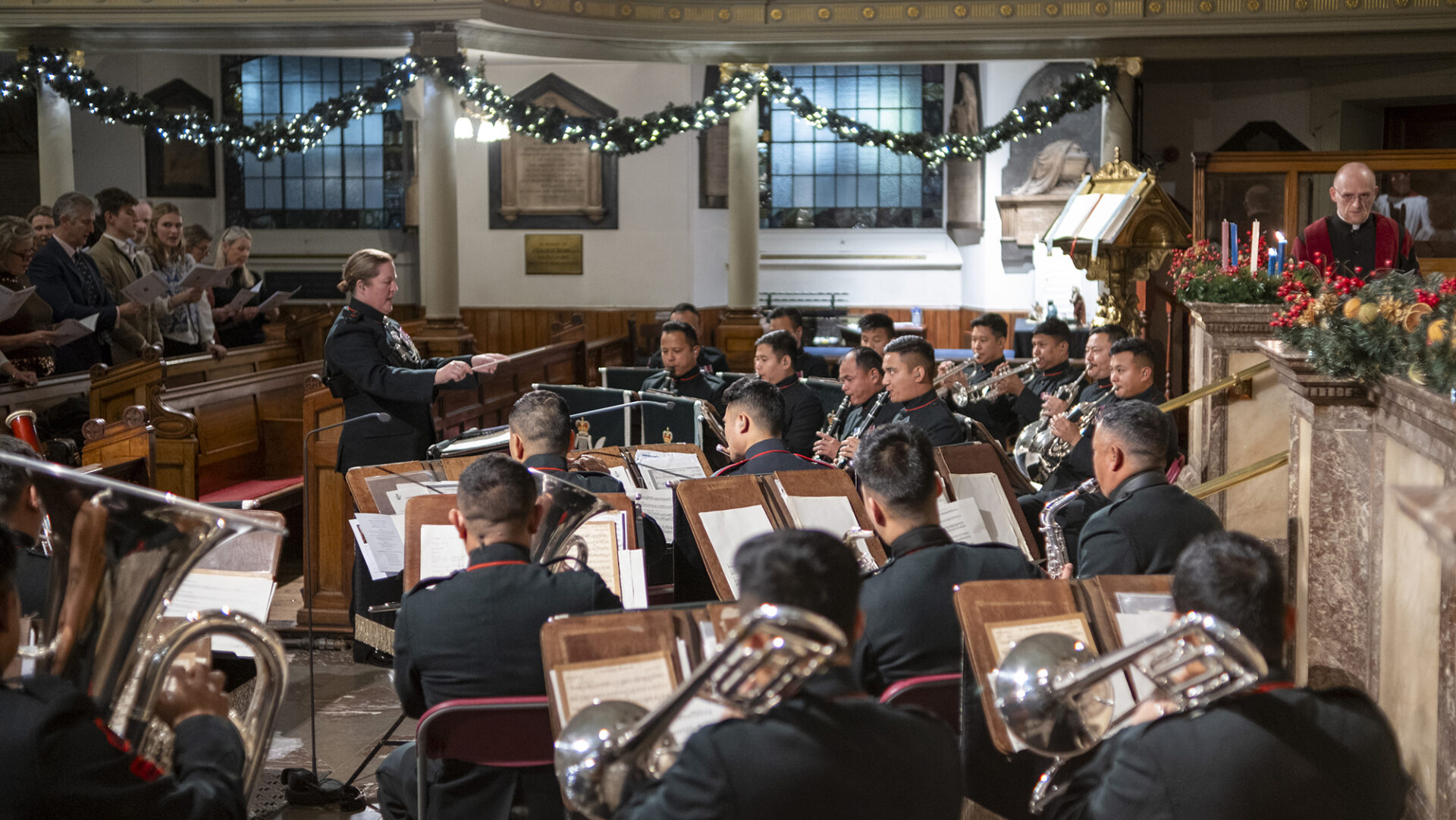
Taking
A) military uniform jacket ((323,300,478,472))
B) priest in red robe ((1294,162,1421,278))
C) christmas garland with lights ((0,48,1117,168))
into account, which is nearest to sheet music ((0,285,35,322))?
military uniform jacket ((323,300,478,472))

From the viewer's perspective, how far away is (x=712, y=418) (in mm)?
6438

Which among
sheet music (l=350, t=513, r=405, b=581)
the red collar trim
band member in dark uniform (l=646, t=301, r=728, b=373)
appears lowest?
sheet music (l=350, t=513, r=405, b=581)

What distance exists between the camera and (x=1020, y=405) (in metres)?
6.97

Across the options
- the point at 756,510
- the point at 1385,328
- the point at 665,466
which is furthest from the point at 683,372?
the point at 1385,328

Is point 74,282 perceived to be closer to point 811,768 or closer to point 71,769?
point 71,769

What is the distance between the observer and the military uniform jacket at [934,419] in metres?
5.52

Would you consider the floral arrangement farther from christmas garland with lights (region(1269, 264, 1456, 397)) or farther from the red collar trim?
the red collar trim

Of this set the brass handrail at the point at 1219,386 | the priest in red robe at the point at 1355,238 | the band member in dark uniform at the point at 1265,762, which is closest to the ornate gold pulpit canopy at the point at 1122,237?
the priest in red robe at the point at 1355,238

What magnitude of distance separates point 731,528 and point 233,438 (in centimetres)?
475

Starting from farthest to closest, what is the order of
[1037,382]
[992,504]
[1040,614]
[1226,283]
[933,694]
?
[1037,382]
[1226,283]
[992,504]
[933,694]
[1040,614]

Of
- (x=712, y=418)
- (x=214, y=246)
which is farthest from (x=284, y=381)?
(x=214, y=246)

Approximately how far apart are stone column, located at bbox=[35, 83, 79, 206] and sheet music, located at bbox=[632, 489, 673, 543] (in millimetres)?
8817

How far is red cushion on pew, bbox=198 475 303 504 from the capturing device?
704 cm

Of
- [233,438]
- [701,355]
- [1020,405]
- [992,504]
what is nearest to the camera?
[992,504]
